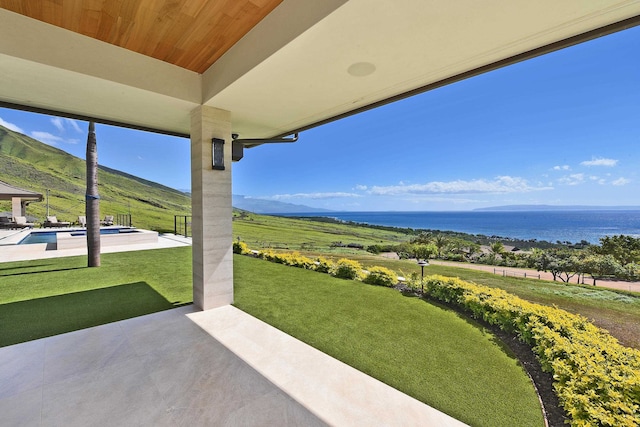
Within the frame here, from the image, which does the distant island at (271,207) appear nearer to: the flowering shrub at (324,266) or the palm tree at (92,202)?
the palm tree at (92,202)

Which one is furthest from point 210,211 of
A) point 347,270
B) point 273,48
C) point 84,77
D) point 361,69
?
point 347,270

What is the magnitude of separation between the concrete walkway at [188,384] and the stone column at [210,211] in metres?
0.71

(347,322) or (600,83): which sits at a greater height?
(600,83)

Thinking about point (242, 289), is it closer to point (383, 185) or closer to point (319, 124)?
point (319, 124)

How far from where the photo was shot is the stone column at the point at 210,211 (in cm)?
328

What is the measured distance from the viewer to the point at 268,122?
3.75 m

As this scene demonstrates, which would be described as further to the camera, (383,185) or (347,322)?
(383,185)

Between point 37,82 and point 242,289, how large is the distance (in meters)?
3.44

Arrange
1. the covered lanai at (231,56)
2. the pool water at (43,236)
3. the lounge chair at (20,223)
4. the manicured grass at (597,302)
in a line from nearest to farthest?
the covered lanai at (231,56), the manicured grass at (597,302), the pool water at (43,236), the lounge chair at (20,223)

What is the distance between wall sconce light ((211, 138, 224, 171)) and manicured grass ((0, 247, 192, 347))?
2039mm

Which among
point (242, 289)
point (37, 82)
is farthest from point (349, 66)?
point (242, 289)

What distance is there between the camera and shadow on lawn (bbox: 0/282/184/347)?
2.78m

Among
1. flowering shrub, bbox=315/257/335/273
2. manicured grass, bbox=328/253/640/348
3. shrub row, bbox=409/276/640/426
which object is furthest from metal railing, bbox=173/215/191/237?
manicured grass, bbox=328/253/640/348

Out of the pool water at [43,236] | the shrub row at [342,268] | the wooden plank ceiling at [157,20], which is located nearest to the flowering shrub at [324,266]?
the shrub row at [342,268]
